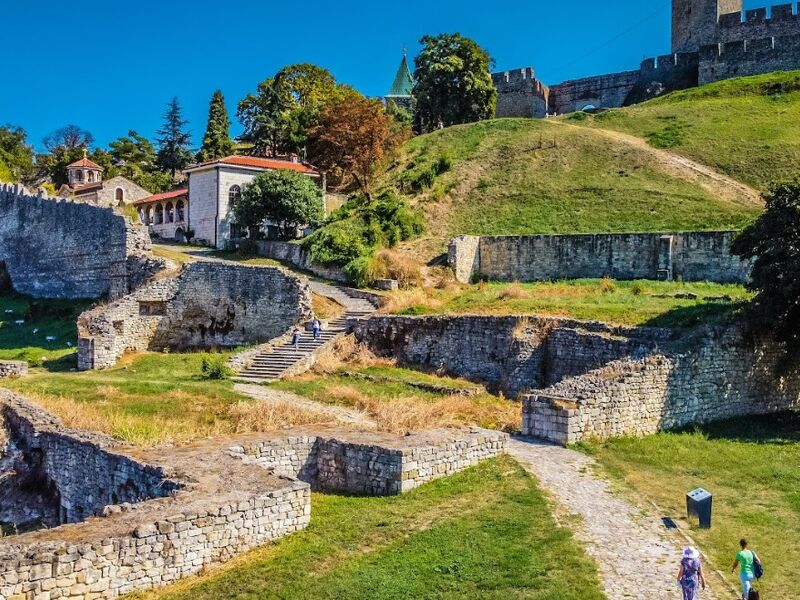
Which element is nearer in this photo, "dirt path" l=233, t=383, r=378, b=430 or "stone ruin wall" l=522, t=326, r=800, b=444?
"stone ruin wall" l=522, t=326, r=800, b=444

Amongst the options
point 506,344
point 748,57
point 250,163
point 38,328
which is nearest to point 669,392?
point 506,344

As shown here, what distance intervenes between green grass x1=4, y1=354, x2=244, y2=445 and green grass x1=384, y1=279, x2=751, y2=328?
25.0 feet

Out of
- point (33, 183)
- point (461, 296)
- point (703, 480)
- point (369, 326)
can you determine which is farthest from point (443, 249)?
point (33, 183)

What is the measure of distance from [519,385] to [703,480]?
27.9 feet

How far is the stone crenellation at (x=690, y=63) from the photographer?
54.7 meters

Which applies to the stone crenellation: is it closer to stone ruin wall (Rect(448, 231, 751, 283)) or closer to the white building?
the white building

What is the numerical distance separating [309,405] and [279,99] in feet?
181

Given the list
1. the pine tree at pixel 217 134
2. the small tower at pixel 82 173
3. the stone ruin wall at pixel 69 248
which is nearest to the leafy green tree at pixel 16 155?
the small tower at pixel 82 173

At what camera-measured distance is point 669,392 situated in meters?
16.3

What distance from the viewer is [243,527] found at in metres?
9.99

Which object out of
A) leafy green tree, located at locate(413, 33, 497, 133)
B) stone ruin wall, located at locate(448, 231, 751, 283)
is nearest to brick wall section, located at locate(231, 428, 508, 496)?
stone ruin wall, located at locate(448, 231, 751, 283)

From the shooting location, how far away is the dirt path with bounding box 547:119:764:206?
36431mm

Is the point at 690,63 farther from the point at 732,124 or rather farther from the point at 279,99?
the point at 279,99

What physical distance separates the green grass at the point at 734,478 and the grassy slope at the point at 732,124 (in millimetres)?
24962
